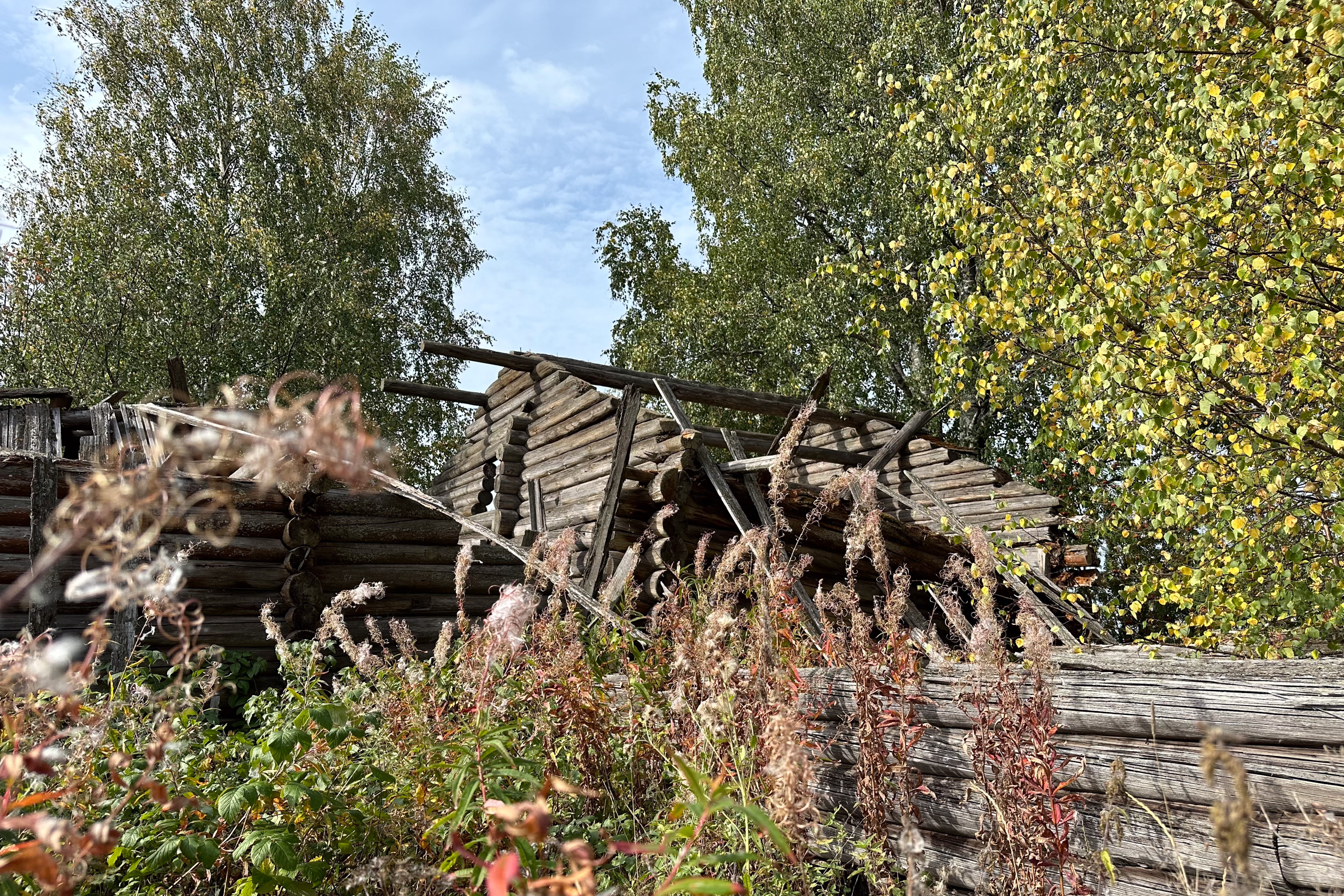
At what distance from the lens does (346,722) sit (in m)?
2.96

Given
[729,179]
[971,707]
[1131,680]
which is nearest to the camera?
[1131,680]

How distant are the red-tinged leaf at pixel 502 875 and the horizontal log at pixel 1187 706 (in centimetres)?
220

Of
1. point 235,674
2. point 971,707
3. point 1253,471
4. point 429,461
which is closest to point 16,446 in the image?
point 235,674

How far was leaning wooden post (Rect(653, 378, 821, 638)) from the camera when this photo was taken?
7.09 metres

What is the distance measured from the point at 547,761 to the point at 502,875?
2.50m

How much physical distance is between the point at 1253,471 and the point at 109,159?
75.2ft

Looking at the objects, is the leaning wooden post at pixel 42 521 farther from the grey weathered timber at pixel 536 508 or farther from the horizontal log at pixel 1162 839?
the horizontal log at pixel 1162 839

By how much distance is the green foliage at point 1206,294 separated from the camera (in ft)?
16.2

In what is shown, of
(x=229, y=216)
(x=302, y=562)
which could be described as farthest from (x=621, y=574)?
(x=229, y=216)

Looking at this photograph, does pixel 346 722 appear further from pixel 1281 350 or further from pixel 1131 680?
pixel 1281 350

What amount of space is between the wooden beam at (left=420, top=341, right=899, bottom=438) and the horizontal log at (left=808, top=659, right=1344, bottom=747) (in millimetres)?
6298

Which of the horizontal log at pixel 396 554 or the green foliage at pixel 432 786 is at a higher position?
the horizontal log at pixel 396 554

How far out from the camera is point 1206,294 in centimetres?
546

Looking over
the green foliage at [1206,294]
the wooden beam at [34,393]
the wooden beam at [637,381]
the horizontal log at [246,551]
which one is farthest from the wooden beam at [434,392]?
the green foliage at [1206,294]
